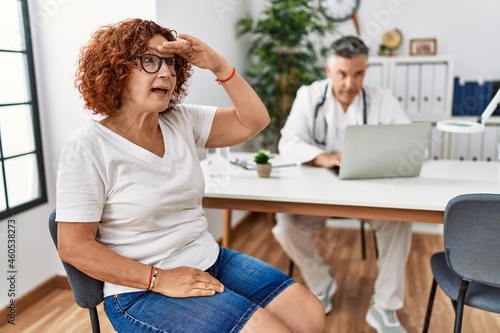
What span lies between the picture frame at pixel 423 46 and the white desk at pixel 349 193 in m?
1.73

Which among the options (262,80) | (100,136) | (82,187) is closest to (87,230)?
(82,187)

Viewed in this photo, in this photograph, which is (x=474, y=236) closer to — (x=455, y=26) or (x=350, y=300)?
(x=350, y=300)

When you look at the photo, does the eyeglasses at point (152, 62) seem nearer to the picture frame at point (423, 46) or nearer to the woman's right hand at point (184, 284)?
the woman's right hand at point (184, 284)

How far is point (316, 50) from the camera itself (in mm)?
3771

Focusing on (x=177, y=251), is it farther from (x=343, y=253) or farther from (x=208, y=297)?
(x=343, y=253)

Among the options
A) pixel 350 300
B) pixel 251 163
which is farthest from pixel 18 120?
pixel 350 300

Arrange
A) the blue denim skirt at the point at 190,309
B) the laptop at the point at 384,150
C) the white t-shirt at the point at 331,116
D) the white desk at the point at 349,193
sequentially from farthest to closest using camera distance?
the white t-shirt at the point at 331,116
the laptop at the point at 384,150
the white desk at the point at 349,193
the blue denim skirt at the point at 190,309

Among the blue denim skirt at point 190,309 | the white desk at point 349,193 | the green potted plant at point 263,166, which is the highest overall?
the green potted plant at point 263,166

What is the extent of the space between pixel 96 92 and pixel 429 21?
9.77 ft

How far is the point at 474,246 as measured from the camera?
1.39 metres

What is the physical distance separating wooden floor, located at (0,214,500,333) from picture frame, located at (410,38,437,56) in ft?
4.49

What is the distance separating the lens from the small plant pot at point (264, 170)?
1997mm

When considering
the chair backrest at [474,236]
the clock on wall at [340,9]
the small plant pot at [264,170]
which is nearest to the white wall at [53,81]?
the small plant pot at [264,170]

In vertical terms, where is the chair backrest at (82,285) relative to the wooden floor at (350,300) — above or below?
above
